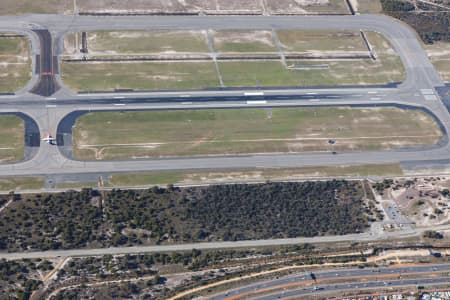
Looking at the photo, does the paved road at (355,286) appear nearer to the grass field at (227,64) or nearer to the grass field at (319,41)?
the grass field at (227,64)

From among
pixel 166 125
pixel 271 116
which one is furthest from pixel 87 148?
pixel 271 116

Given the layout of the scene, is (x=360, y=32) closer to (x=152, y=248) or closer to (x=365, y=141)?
(x=365, y=141)

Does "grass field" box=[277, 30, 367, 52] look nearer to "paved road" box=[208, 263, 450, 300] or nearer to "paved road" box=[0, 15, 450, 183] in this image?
"paved road" box=[0, 15, 450, 183]

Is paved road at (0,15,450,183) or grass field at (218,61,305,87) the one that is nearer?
paved road at (0,15,450,183)

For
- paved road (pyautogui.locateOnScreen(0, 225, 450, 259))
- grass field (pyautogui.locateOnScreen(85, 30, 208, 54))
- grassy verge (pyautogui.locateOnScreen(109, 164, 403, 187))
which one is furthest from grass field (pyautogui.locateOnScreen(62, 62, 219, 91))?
paved road (pyautogui.locateOnScreen(0, 225, 450, 259))

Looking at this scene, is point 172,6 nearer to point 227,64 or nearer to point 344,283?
point 227,64

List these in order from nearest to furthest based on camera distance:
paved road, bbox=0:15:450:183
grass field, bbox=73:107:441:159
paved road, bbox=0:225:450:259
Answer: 1. paved road, bbox=0:225:450:259
2. paved road, bbox=0:15:450:183
3. grass field, bbox=73:107:441:159

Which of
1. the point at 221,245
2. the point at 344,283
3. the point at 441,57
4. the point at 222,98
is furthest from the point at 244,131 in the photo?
the point at 441,57
